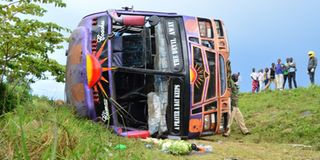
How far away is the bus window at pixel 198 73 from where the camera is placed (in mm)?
8086

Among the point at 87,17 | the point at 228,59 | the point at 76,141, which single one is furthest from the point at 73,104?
the point at 76,141

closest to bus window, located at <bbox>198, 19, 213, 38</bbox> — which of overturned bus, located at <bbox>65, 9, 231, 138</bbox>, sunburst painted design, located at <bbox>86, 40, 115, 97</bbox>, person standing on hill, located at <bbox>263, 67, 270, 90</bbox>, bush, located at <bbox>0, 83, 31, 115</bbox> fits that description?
overturned bus, located at <bbox>65, 9, 231, 138</bbox>

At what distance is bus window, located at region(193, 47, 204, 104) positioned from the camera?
8.09m

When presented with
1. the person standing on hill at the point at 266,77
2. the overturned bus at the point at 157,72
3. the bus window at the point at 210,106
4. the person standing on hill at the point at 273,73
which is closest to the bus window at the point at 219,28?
Answer: the overturned bus at the point at 157,72

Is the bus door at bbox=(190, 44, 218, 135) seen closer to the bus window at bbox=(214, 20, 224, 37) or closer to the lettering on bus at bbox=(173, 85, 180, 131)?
the lettering on bus at bbox=(173, 85, 180, 131)

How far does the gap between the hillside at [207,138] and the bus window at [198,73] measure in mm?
812

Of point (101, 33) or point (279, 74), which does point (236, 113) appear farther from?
point (279, 74)

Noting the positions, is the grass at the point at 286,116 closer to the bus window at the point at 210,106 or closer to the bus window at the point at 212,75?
the bus window at the point at 210,106

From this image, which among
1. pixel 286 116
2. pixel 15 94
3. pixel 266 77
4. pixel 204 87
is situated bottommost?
pixel 286 116

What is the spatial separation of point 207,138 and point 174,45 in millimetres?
2396

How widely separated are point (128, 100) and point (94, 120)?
38.1 inches

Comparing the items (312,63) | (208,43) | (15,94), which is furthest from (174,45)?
(312,63)

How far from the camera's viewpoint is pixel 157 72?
25.8 feet

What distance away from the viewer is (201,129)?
26.9 feet
